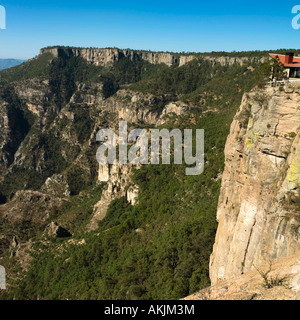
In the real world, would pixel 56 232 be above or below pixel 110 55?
below

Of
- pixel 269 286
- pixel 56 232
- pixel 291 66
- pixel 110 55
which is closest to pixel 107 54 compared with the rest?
pixel 110 55

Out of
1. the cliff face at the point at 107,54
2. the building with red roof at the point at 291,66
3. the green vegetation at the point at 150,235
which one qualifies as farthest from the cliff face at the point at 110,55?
the building with red roof at the point at 291,66

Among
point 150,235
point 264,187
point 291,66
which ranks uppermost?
point 291,66

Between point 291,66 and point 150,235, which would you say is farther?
point 150,235

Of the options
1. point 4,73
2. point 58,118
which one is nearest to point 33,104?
point 58,118

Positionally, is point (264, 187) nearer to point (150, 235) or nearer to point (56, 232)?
point (150, 235)

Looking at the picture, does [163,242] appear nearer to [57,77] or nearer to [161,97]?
[161,97]

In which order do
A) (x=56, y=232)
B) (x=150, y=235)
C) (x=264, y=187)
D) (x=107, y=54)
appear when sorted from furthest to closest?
(x=107, y=54) < (x=56, y=232) < (x=150, y=235) < (x=264, y=187)

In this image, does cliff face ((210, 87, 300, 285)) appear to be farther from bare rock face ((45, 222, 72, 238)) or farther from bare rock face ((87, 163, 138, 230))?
bare rock face ((45, 222, 72, 238))

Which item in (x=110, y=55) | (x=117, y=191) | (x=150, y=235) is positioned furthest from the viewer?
(x=110, y=55)
